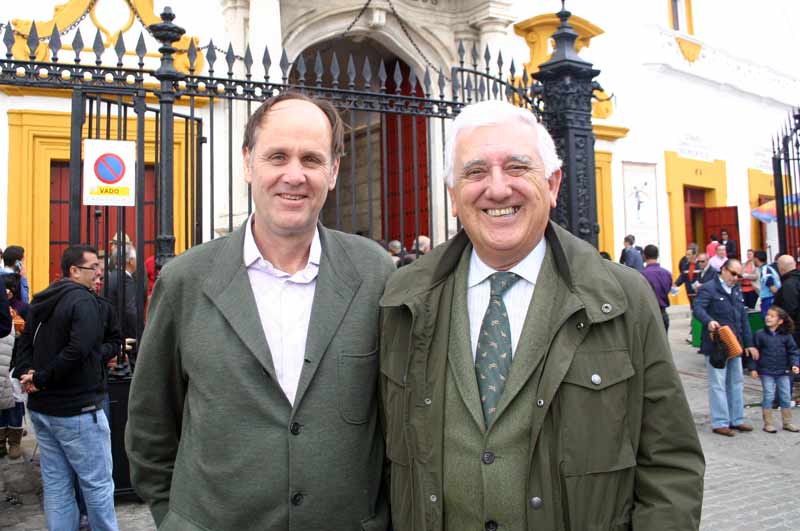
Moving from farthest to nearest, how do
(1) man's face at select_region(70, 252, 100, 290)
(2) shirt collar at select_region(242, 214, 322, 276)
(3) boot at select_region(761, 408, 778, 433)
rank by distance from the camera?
(3) boot at select_region(761, 408, 778, 433)
(1) man's face at select_region(70, 252, 100, 290)
(2) shirt collar at select_region(242, 214, 322, 276)

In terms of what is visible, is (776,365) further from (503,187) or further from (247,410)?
(247,410)

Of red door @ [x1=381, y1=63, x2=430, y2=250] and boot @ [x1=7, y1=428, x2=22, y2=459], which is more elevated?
red door @ [x1=381, y1=63, x2=430, y2=250]

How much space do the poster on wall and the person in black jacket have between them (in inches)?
500

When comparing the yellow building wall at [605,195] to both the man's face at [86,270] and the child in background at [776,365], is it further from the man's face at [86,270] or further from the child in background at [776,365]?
the man's face at [86,270]

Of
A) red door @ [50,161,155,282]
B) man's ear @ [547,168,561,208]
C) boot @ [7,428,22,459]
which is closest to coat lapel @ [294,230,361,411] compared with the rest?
man's ear @ [547,168,561,208]

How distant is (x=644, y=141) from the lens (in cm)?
1543

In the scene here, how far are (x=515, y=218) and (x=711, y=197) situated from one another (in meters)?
17.2

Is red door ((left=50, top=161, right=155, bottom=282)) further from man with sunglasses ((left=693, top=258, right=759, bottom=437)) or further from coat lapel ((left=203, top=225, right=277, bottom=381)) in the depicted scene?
coat lapel ((left=203, top=225, right=277, bottom=381))

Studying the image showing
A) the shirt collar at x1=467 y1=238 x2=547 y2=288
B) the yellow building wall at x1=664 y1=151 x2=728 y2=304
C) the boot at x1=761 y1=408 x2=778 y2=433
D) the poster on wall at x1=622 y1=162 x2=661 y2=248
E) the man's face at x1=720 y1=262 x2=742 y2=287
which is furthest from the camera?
the yellow building wall at x1=664 y1=151 x2=728 y2=304

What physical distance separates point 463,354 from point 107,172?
11.9 ft

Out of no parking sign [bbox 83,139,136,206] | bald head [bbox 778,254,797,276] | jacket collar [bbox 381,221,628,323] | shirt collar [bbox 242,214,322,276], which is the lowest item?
jacket collar [bbox 381,221,628,323]

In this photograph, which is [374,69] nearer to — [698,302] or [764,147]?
[698,302]

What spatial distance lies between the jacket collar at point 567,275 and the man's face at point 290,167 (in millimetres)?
351

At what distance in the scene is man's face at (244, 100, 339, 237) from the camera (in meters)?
2.05
